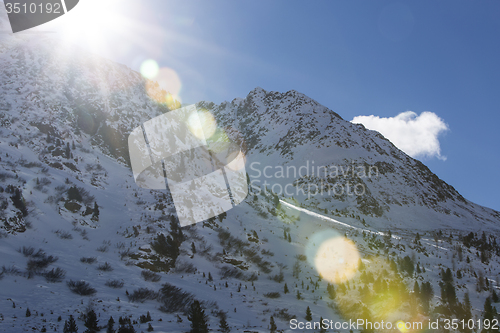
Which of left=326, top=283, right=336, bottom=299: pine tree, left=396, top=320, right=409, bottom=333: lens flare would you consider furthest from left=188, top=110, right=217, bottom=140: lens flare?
left=396, top=320, right=409, bottom=333: lens flare

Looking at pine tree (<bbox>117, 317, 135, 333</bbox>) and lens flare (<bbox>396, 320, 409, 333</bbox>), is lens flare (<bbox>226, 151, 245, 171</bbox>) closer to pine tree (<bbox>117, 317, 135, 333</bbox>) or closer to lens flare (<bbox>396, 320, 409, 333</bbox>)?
lens flare (<bbox>396, 320, 409, 333</bbox>)

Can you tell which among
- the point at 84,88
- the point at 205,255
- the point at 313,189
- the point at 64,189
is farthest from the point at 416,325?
the point at 84,88

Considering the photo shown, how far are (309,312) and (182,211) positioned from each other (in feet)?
51.2

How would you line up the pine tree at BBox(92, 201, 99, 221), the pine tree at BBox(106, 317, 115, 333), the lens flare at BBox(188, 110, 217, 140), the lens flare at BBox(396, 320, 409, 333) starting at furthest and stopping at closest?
the lens flare at BBox(188, 110, 217, 140) → the pine tree at BBox(92, 201, 99, 221) → the lens flare at BBox(396, 320, 409, 333) → the pine tree at BBox(106, 317, 115, 333)

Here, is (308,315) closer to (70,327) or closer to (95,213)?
(70,327)

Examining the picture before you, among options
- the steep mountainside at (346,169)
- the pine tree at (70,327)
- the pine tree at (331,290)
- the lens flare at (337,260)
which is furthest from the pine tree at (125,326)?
the steep mountainside at (346,169)

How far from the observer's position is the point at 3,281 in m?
13.9
